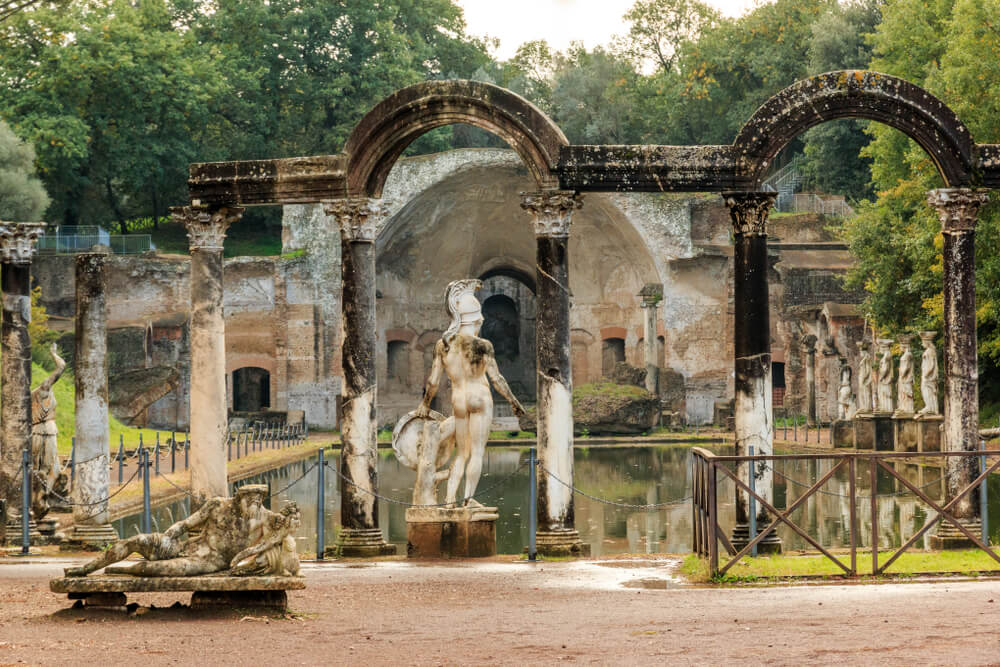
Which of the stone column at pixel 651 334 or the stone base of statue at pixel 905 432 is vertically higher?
the stone column at pixel 651 334

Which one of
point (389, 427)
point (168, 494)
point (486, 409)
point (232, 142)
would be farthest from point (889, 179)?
point (232, 142)

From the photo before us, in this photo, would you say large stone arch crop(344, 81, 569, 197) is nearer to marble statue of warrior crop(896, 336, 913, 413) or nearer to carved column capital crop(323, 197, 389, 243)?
carved column capital crop(323, 197, 389, 243)

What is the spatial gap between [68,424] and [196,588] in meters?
21.2

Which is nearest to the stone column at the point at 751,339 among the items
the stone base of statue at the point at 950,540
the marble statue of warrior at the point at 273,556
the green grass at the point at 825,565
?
the green grass at the point at 825,565

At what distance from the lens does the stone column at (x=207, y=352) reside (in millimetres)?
13594

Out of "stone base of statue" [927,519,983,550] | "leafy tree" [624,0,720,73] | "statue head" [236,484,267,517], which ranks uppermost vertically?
"leafy tree" [624,0,720,73]

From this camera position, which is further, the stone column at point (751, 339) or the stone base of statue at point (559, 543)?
the stone column at point (751, 339)

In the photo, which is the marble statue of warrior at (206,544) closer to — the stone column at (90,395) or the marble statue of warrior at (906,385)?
the stone column at (90,395)

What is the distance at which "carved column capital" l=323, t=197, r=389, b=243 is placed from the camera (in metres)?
13.2

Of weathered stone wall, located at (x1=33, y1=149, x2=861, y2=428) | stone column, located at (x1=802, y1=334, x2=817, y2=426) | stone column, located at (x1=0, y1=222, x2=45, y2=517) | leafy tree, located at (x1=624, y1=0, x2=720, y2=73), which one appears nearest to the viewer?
stone column, located at (x1=0, y1=222, x2=45, y2=517)

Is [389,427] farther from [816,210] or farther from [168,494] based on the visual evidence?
[168,494]

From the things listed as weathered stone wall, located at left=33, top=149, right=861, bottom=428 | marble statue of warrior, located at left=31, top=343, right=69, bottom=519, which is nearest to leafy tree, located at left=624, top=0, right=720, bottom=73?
weathered stone wall, located at left=33, top=149, right=861, bottom=428

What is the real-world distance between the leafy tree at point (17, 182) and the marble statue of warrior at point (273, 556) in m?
31.8

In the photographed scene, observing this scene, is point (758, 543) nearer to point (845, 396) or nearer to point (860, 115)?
point (860, 115)
